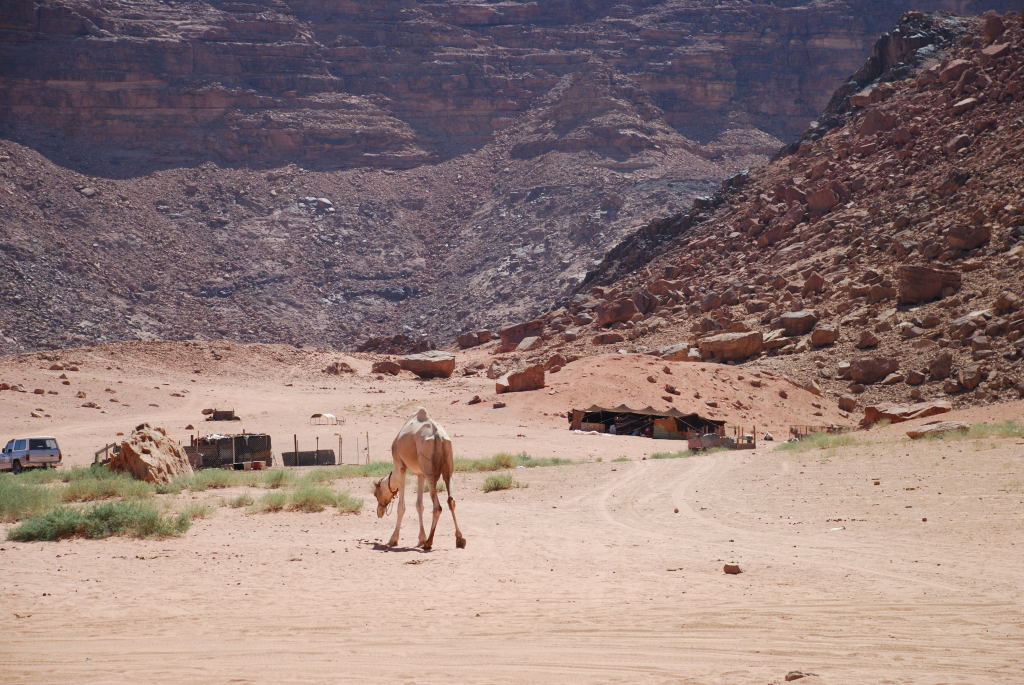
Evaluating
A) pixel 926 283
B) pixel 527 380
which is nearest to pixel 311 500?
pixel 527 380

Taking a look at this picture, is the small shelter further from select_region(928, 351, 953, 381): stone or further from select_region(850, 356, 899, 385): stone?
select_region(928, 351, 953, 381): stone

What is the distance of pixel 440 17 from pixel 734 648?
127 meters

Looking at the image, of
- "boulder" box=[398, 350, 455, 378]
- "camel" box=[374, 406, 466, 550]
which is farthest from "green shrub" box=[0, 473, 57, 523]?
"boulder" box=[398, 350, 455, 378]

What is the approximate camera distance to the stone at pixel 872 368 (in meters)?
36.2

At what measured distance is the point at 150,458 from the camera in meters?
20.5

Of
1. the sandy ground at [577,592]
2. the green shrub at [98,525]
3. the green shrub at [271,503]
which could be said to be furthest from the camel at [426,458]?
the green shrub at [271,503]

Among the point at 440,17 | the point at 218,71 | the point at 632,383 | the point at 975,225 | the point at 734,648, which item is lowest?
the point at 734,648

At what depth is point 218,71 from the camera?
11300 centimetres

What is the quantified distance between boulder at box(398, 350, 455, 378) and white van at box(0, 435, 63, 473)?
97.1ft

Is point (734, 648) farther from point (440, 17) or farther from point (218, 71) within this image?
point (440, 17)

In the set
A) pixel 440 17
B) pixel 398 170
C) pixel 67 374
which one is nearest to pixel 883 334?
pixel 67 374

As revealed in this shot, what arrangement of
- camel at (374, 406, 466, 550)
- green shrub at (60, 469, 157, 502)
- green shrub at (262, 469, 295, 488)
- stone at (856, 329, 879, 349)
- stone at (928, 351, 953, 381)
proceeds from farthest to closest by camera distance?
stone at (856, 329, 879, 349), stone at (928, 351, 953, 381), green shrub at (262, 469, 295, 488), green shrub at (60, 469, 157, 502), camel at (374, 406, 466, 550)

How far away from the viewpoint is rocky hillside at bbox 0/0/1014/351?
8519cm

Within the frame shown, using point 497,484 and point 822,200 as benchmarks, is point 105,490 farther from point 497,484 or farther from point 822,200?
point 822,200
